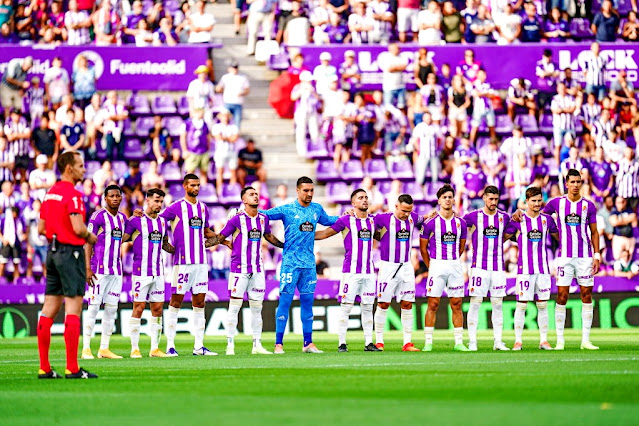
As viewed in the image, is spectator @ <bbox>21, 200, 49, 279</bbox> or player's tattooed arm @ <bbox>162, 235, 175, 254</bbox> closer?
player's tattooed arm @ <bbox>162, 235, 175, 254</bbox>

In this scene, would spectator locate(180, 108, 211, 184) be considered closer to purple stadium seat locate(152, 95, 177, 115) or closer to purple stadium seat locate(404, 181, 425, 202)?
purple stadium seat locate(152, 95, 177, 115)

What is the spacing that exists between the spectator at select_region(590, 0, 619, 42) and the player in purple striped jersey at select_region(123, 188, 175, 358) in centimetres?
→ 1594

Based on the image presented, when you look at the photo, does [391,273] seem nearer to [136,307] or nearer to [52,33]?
[136,307]

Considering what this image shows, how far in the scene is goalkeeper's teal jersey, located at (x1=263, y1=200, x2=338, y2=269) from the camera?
648 inches

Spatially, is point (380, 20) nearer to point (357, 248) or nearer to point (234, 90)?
point (234, 90)

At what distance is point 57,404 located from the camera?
9570 millimetres

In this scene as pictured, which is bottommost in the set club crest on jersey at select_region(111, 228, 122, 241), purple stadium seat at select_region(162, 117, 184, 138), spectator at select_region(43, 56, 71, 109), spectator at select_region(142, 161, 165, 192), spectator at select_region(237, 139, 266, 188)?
club crest on jersey at select_region(111, 228, 122, 241)

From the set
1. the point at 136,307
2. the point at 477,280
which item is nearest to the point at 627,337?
the point at 477,280

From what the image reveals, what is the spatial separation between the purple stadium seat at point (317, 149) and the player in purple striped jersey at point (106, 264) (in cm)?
1131

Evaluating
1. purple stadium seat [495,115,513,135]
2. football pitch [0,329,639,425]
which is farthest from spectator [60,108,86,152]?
football pitch [0,329,639,425]

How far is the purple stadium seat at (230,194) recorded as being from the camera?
2628 centimetres

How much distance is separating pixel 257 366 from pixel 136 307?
357cm

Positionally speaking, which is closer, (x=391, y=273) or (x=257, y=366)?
(x=257, y=366)

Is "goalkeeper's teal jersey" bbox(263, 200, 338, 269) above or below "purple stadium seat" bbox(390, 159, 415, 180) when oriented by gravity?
below
